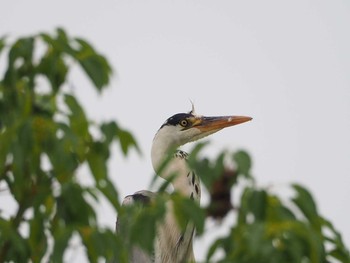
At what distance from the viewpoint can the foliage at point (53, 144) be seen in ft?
8.92

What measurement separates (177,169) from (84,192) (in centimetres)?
436

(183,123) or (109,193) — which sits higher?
(109,193)

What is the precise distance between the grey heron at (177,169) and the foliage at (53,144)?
331 centimetres

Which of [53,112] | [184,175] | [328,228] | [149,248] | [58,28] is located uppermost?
[58,28]

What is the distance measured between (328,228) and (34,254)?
1.11 meters

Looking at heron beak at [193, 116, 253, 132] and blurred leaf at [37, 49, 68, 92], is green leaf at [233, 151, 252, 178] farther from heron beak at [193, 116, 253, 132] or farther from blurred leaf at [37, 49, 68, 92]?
heron beak at [193, 116, 253, 132]

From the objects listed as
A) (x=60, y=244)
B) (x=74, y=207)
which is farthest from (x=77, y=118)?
(x=60, y=244)

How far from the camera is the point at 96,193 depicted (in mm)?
2836

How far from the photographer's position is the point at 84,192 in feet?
9.25

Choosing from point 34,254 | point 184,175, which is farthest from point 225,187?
point 184,175

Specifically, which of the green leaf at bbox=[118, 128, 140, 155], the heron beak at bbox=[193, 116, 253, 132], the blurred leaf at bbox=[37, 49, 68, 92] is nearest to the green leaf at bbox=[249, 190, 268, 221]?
the green leaf at bbox=[118, 128, 140, 155]

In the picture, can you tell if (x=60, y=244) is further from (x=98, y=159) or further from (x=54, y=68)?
(x=54, y=68)

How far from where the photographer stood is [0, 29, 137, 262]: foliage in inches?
107

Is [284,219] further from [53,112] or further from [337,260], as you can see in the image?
[53,112]
